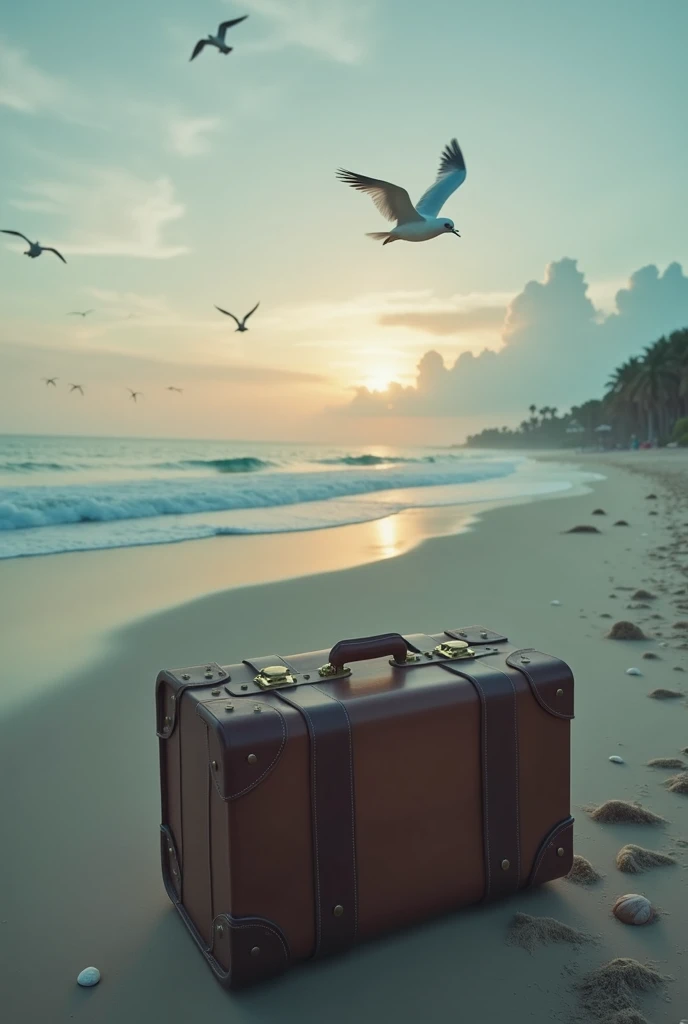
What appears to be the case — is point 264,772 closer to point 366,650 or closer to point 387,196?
point 366,650

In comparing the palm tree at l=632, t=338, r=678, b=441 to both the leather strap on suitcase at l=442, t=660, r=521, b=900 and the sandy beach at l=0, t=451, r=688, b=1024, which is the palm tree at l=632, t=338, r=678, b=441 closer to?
the sandy beach at l=0, t=451, r=688, b=1024

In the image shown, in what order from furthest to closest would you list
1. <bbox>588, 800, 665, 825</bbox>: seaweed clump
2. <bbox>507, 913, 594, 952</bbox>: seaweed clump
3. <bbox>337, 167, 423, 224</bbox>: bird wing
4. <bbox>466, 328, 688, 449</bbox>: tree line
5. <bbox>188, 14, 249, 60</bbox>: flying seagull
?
<bbox>466, 328, 688, 449</bbox>: tree line → <bbox>188, 14, 249, 60</bbox>: flying seagull → <bbox>337, 167, 423, 224</bbox>: bird wing → <bbox>588, 800, 665, 825</bbox>: seaweed clump → <bbox>507, 913, 594, 952</bbox>: seaweed clump

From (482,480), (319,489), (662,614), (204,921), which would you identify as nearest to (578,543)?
(662,614)

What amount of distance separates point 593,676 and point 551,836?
180cm

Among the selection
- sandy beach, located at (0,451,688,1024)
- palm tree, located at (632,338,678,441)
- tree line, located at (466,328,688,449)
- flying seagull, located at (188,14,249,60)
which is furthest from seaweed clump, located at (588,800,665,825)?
palm tree, located at (632,338,678,441)

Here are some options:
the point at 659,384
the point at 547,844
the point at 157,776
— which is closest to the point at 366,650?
the point at 547,844

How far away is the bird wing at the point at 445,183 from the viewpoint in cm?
459

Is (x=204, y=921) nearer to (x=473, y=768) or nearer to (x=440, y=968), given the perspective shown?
(x=440, y=968)

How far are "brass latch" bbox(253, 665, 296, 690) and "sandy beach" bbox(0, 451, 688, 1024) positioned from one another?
2.29 feet

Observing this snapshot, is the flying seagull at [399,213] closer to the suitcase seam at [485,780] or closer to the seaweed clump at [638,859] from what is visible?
the suitcase seam at [485,780]

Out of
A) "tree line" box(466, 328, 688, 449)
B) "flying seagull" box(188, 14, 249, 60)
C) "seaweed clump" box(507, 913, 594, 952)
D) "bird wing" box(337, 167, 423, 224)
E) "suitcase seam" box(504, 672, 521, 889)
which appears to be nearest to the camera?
"seaweed clump" box(507, 913, 594, 952)

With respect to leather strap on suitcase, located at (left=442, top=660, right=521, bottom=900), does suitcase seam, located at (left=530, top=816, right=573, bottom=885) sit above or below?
below

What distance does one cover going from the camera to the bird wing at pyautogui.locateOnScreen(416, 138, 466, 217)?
15.1 ft

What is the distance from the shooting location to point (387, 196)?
13.8ft
